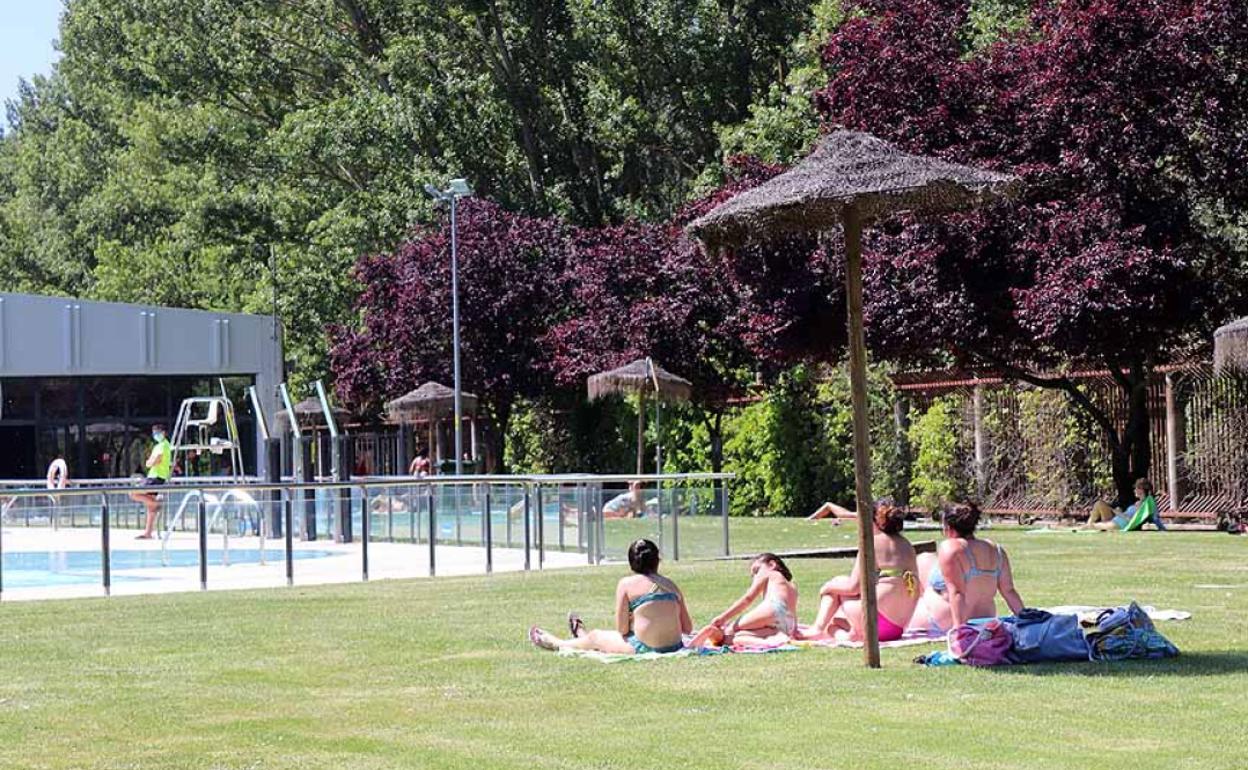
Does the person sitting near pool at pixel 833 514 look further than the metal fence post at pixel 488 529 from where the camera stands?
Yes

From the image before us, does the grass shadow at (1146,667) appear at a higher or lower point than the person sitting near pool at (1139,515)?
lower

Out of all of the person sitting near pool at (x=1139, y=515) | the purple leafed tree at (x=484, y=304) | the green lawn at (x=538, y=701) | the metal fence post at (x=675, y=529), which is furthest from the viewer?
the purple leafed tree at (x=484, y=304)

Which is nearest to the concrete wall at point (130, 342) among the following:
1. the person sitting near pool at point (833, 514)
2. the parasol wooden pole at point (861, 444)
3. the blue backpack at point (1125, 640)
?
the person sitting near pool at point (833, 514)

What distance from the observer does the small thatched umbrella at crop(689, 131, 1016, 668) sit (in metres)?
12.4

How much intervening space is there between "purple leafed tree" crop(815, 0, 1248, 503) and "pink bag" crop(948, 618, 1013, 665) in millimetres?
16573

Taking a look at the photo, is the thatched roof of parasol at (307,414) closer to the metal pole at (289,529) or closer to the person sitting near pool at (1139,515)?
the person sitting near pool at (1139,515)

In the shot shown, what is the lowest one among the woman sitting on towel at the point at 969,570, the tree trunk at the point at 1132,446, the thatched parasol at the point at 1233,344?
the woman sitting on towel at the point at 969,570

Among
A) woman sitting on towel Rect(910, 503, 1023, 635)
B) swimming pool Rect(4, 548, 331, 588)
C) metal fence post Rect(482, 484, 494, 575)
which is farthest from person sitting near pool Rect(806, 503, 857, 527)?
woman sitting on towel Rect(910, 503, 1023, 635)

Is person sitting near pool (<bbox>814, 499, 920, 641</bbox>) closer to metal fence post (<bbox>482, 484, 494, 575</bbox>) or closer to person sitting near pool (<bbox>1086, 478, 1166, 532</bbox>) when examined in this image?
metal fence post (<bbox>482, 484, 494, 575</bbox>)

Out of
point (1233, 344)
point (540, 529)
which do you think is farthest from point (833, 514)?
point (540, 529)

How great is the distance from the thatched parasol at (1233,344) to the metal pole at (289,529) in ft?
39.7

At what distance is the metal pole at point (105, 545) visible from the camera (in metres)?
20.9

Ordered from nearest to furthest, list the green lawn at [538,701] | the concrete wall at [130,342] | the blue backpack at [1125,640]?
the green lawn at [538,701], the blue backpack at [1125,640], the concrete wall at [130,342]

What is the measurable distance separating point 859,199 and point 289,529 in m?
11.5
